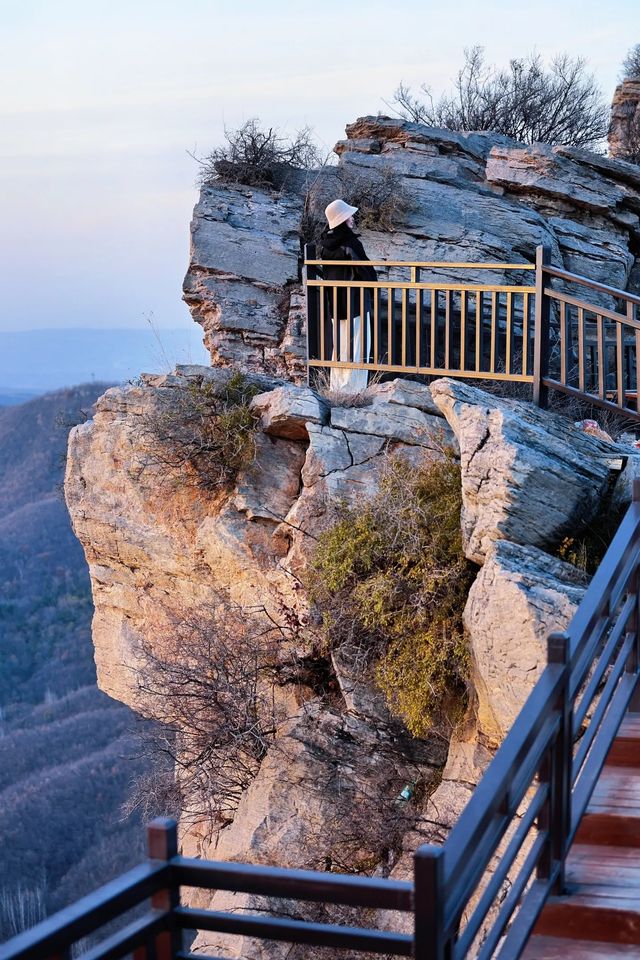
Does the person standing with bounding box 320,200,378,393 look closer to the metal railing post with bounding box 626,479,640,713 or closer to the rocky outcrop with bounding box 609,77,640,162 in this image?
the metal railing post with bounding box 626,479,640,713

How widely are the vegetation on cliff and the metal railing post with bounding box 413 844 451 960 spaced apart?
5641 mm

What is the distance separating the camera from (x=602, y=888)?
379 centimetres

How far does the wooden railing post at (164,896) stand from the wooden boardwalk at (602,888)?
1.23 metres

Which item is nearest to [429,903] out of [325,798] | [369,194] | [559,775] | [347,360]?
[559,775]

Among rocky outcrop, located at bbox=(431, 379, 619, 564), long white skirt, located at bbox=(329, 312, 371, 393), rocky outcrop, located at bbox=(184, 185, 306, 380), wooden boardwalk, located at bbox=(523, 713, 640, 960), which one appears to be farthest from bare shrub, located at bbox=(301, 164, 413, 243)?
wooden boardwalk, located at bbox=(523, 713, 640, 960)

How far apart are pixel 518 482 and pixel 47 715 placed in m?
52.9

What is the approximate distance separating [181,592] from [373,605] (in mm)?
3476

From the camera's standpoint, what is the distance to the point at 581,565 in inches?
307

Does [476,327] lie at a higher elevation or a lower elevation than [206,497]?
higher

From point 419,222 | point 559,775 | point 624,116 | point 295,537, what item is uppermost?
point 624,116

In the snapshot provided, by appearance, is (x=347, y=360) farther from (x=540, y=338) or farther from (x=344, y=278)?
(x=540, y=338)

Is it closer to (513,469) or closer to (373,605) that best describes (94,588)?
(373,605)

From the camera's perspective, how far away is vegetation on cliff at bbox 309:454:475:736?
843 cm

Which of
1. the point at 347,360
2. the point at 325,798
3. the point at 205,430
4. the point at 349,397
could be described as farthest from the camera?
the point at 347,360
